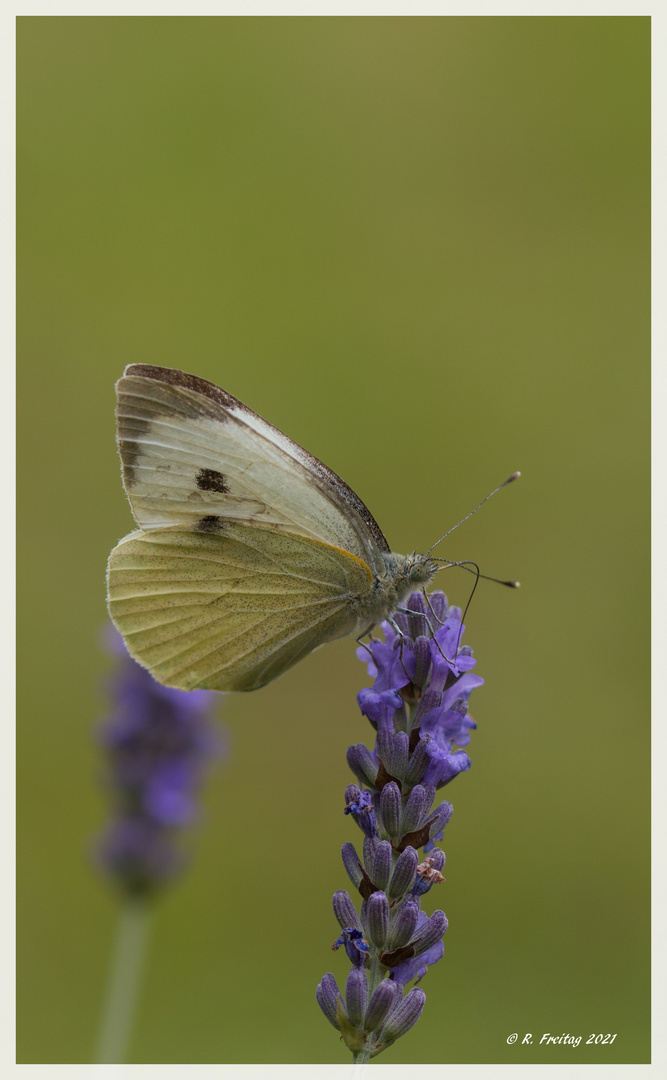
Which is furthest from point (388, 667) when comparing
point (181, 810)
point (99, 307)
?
point (99, 307)

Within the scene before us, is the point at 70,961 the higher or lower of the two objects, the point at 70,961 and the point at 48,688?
the lower

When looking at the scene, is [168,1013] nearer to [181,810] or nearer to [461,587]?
[181,810]

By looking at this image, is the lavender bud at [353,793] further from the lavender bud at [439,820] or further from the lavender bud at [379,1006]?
the lavender bud at [379,1006]

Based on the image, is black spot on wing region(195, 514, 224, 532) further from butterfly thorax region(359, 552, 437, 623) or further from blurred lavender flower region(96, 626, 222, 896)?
blurred lavender flower region(96, 626, 222, 896)

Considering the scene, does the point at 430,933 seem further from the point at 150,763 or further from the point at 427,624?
the point at 150,763

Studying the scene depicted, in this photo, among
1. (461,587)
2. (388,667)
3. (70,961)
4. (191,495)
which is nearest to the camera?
(388,667)

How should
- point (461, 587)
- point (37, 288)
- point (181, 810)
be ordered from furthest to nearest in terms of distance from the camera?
point (37, 288)
point (461, 587)
point (181, 810)

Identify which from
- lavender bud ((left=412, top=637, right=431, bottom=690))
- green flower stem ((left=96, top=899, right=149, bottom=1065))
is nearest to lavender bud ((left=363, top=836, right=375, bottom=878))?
lavender bud ((left=412, top=637, right=431, bottom=690))
